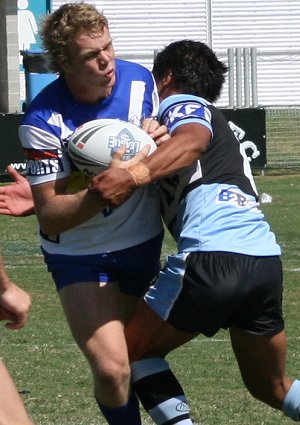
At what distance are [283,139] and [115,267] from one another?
15393mm

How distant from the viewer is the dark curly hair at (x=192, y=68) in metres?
5.45

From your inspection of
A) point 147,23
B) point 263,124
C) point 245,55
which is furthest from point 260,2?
point 263,124

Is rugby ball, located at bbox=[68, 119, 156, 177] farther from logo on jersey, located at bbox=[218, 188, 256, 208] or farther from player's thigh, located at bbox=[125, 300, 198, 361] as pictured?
player's thigh, located at bbox=[125, 300, 198, 361]

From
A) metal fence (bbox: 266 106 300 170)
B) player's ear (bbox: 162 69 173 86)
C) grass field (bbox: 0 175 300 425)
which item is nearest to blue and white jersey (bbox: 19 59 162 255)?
player's ear (bbox: 162 69 173 86)

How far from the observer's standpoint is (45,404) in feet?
21.1

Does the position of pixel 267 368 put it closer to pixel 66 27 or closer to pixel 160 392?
pixel 160 392

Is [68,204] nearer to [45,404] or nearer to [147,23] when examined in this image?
[45,404]

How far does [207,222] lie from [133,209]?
37 cm

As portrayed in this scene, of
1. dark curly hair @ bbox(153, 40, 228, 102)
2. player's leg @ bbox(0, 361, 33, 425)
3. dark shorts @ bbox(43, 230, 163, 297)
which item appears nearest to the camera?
player's leg @ bbox(0, 361, 33, 425)

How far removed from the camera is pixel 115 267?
532 cm

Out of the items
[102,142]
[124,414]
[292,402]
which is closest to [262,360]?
[292,402]

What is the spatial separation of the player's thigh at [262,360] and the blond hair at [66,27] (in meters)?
1.37

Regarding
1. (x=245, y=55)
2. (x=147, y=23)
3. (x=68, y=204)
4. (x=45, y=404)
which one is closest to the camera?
(x=68, y=204)

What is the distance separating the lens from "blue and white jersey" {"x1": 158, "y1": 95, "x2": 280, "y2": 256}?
5125 millimetres
